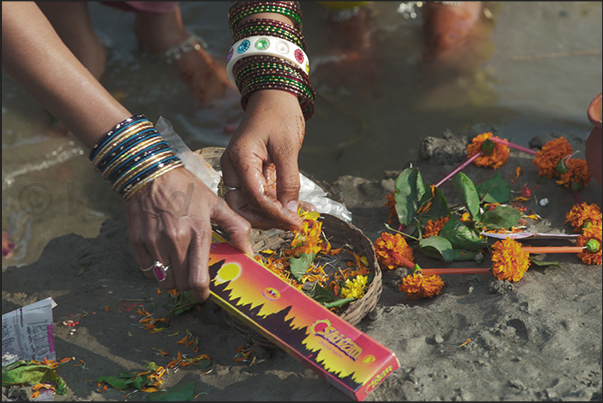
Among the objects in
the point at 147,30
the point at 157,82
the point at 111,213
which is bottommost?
the point at 111,213

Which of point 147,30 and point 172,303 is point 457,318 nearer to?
point 172,303

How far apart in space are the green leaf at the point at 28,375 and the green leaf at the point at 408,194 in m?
1.47

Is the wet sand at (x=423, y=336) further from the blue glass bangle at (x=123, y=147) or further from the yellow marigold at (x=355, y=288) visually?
the blue glass bangle at (x=123, y=147)

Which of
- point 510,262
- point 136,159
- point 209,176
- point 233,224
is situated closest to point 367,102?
point 209,176

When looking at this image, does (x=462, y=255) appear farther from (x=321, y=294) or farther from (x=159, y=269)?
(x=159, y=269)

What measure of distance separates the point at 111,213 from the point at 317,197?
1461 mm

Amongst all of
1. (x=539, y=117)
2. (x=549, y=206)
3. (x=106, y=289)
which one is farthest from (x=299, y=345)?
(x=539, y=117)

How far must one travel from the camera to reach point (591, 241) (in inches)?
76.8

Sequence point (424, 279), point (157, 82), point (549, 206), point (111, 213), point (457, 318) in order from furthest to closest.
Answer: point (157, 82) → point (111, 213) → point (549, 206) → point (424, 279) → point (457, 318)

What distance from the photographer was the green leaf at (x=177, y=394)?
5.66 feet

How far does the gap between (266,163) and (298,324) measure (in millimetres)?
616

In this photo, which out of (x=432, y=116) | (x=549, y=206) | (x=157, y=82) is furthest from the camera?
(x=157, y=82)

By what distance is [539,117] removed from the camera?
344 cm

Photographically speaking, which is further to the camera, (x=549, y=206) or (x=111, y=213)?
(x=111, y=213)
